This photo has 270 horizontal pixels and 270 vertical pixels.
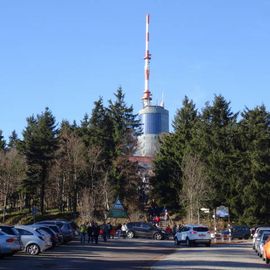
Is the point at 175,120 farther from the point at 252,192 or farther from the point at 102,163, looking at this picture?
the point at 252,192

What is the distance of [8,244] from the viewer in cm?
2612

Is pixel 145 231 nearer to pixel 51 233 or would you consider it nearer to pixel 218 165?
pixel 51 233

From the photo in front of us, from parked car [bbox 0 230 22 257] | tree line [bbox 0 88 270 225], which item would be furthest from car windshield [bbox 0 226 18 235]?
tree line [bbox 0 88 270 225]

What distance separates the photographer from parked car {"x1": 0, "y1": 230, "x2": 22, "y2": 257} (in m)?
26.0

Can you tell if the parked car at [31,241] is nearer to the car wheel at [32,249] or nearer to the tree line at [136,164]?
the car wheel at [32,249]

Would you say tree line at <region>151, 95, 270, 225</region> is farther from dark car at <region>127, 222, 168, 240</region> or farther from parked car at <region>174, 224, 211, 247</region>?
parked car at <region>174, 224, 211, 247</region>

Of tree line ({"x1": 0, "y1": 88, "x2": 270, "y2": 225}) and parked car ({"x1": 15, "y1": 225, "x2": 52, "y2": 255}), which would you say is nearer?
parked car ({"x1": 15, "y1": 225, "x2": 52, "y2": 255})

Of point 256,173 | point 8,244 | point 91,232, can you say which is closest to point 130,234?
point 91,232

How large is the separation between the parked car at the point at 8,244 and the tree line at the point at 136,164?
147 feet

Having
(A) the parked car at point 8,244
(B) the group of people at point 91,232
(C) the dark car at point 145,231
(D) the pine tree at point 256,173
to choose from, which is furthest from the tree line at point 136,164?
(A) the parked car at point 8,244

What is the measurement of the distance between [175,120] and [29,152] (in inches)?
914

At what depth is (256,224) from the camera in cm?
7025

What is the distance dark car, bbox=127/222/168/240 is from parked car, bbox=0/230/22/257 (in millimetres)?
28690

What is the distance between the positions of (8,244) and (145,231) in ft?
96.5
